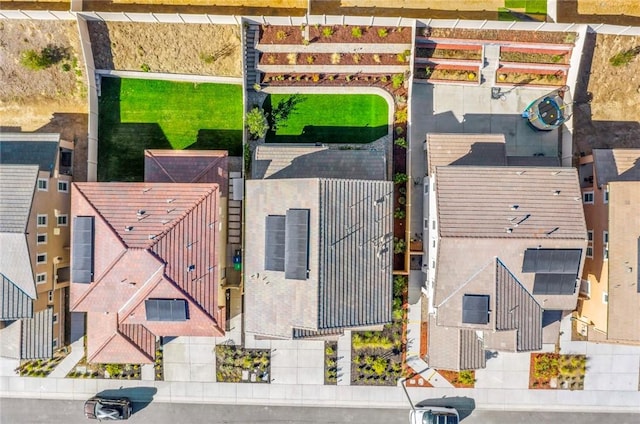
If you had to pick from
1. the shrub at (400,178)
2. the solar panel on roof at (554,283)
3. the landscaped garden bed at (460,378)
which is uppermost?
the shrub at (400,178)

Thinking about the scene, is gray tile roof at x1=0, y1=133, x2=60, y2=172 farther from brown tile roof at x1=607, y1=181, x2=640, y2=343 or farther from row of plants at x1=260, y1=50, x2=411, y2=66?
brown tile roof at x1=607, y1=181, x2=640, y2=343

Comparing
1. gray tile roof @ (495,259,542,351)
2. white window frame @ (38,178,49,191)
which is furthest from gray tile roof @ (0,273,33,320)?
gray tile roof @ (495,259,542,351)

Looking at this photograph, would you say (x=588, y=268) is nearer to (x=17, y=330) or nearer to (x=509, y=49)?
(x=509, y=49)

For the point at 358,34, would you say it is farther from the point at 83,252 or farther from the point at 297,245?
the point at 83,252

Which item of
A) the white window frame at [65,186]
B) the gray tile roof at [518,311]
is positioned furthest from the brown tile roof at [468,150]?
the white window frame at [65,186]

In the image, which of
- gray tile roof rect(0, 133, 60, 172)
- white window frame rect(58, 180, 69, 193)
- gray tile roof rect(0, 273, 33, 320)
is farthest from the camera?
white window frame rect(58, 180, 69, 193)

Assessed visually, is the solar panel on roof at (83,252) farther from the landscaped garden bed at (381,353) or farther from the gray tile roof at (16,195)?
the landscaped garden bed at (381,353)
